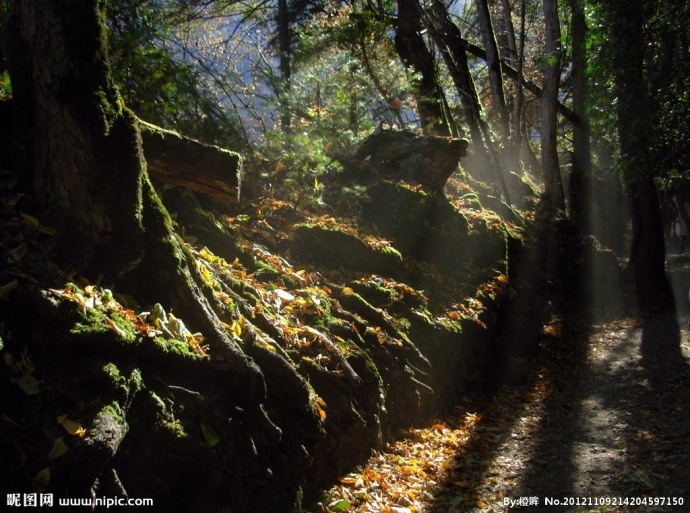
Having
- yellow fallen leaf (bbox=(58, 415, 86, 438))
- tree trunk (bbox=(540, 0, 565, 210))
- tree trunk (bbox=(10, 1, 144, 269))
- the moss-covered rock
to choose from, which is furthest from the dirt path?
tree trunk (bbox=(540, 0, 565, 210))

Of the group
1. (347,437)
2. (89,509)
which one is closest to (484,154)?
(347,437)

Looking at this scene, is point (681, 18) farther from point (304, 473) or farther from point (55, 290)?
point (55, 290)

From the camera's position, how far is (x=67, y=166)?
3965 mm

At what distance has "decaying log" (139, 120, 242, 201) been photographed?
556 centimetres

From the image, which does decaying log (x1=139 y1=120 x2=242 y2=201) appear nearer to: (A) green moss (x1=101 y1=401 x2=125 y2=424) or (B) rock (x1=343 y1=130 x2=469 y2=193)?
(A) green moss (x1=101 y1=401 x2=125 y2=424)

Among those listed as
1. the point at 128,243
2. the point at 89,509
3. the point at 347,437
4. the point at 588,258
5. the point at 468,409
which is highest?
the point at 588,258

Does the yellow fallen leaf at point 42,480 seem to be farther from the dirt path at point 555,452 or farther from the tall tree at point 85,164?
the dirt path at point 555,452

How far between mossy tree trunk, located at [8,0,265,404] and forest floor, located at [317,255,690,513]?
2.04 m

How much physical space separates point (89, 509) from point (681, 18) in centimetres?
1154

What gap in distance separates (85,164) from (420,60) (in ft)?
37.6

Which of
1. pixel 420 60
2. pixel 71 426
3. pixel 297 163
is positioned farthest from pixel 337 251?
pixel 420 60

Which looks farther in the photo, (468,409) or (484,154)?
(484,154)

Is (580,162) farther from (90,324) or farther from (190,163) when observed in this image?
(90,324)

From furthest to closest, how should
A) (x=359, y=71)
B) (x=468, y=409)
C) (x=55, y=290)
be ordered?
(x=359, y=71)
(x=468, y=409)
(x=55, y=290)
